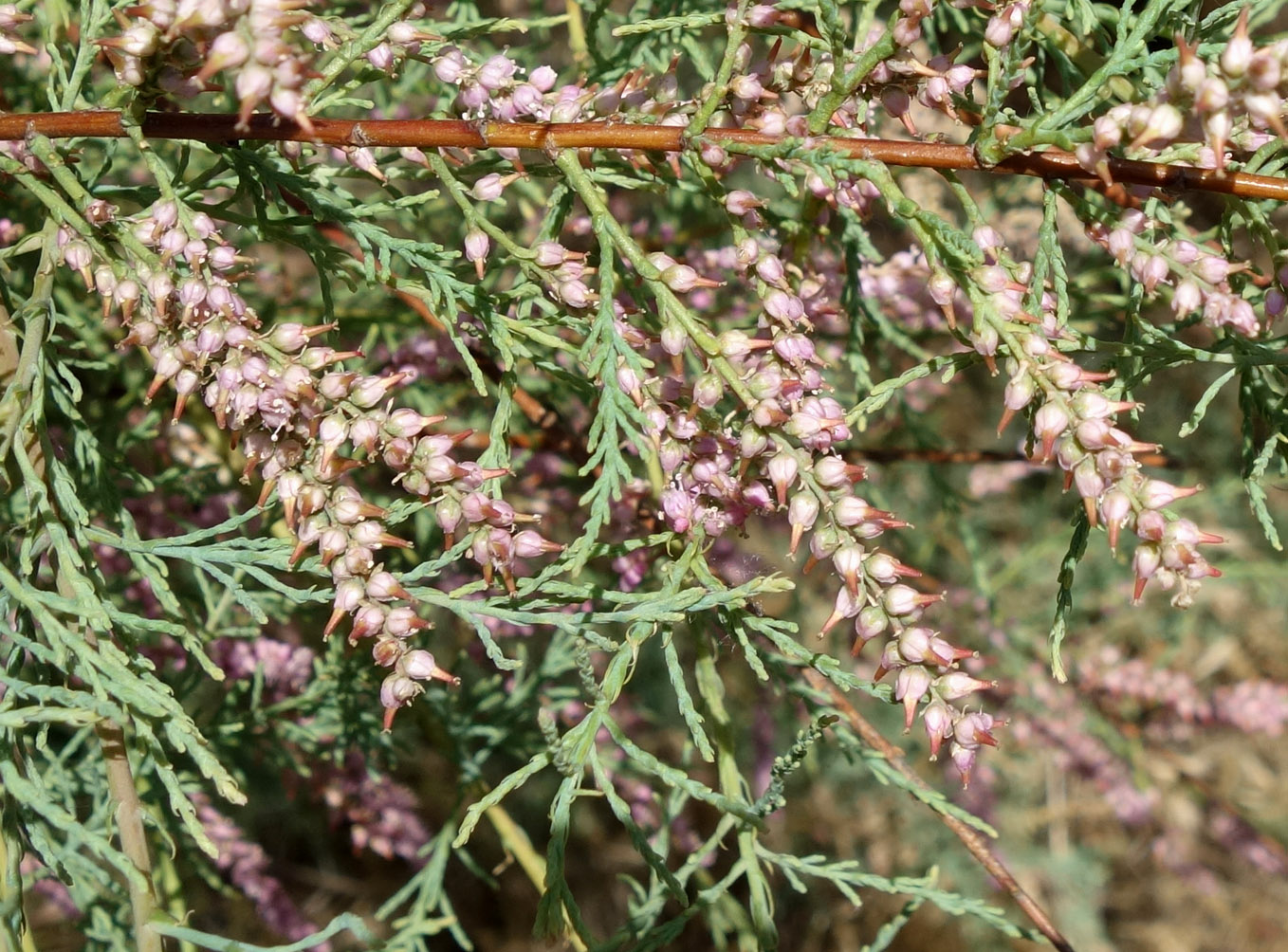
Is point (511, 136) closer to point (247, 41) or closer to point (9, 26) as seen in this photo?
point (247, 41)

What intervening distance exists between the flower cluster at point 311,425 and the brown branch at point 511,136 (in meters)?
0.12

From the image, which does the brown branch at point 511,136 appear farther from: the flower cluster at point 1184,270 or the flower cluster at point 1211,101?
the flower cluster at point 1211,101

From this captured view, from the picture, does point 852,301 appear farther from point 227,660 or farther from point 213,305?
point 227,660

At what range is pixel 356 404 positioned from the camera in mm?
1187

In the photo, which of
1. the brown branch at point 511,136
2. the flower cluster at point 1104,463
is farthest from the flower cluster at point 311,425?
the flower cluster at point 1104,463

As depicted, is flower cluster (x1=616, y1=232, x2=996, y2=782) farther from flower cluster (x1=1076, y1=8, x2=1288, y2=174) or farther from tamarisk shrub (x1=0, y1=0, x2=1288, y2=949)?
flower cluster (x1=1076, y1=8, x2=1288, y2=174)

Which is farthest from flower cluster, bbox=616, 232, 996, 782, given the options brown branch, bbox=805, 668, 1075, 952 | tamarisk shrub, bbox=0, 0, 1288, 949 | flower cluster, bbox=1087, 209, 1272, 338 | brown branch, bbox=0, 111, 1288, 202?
brown branch, bbox=805, 668, 1075, 952

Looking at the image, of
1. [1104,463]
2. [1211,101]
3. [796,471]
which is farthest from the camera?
[796,471]

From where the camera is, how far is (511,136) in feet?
4.18

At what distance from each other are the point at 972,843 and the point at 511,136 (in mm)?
1144

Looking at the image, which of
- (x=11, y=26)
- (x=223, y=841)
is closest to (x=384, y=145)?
(x=11, y=26)

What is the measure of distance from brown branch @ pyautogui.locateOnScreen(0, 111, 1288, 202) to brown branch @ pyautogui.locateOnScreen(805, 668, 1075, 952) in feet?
2.92

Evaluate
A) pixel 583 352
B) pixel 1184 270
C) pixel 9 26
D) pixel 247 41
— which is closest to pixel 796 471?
pixel 583 352

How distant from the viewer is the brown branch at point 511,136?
119cm
